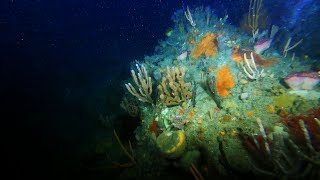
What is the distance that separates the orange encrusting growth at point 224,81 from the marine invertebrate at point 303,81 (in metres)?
1.12

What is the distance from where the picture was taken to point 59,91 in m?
15.8

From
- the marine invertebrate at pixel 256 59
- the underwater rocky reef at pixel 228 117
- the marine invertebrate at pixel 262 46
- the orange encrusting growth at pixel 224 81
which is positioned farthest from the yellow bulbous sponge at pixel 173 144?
the marine invertebrate at pixel 262 46

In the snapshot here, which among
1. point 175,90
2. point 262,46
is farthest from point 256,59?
point 175,90

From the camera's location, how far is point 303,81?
3.98m

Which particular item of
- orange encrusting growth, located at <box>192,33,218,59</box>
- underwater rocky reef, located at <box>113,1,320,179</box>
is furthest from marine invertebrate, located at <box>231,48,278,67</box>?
orange encrusting growth, located at <box>192,33,218,59</box>

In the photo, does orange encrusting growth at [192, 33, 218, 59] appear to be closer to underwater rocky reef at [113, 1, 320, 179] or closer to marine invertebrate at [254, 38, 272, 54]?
underwater rocky reef at [113, 1, 320, 179]

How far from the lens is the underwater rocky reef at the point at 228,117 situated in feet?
10.0

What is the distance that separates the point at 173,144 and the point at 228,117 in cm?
120

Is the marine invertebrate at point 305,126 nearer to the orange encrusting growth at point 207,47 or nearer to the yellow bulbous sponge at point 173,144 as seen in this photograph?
the yellow bulbous sponge at point 173,144

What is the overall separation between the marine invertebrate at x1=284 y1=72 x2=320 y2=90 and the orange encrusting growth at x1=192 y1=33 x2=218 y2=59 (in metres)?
2.16

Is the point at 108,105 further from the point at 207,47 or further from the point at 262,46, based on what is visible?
the point at 262,46

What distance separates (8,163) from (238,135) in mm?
10941

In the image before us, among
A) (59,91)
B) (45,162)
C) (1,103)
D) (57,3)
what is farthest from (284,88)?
(57,3)

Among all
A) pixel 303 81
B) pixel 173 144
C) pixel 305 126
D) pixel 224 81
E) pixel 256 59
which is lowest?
pixel 305 126
